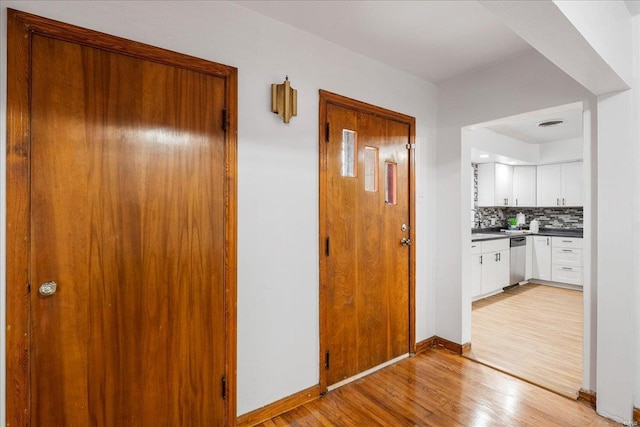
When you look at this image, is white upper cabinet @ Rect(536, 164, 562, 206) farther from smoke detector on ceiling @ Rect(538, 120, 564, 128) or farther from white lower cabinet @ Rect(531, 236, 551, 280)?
smoke detector on ceiling @ Rect(538, 120, 564, 128)

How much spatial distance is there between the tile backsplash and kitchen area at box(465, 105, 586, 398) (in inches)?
0.6

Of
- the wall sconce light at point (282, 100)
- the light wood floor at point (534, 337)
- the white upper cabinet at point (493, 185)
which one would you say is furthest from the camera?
the white upper cabinet at point (493, 185)

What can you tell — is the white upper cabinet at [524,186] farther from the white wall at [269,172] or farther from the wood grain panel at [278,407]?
the wood grain panel at [278,407]

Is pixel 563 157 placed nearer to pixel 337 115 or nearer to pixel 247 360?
pixel 337 115

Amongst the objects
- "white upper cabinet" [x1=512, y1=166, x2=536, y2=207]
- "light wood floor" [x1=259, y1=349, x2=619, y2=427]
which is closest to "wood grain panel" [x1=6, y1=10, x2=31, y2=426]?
"light wood floor" [x1=259, y1=349, x2=619, y2=427]

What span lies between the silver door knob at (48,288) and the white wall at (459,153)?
9.53ft

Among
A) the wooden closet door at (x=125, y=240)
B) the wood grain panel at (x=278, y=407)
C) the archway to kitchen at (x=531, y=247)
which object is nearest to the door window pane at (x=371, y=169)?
the archway to kitchen at (x=531, y=247)

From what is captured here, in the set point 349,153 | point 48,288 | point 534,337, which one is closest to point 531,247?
point 534,337

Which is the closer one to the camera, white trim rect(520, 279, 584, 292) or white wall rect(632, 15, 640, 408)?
white wall rect(632, 15, 640, 408)

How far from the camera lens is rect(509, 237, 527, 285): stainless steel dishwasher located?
512cm

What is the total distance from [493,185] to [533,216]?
61.2 inches

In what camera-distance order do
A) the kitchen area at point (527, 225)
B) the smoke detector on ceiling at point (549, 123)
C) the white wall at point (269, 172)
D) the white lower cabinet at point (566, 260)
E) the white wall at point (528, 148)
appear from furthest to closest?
the white lower cabinet at point (566, 260), the kitchen area at point (527, 225), the white wall at point (528, 148), the smoke detector on ceiling at point (549, 123), the white wall at point (269, 172)

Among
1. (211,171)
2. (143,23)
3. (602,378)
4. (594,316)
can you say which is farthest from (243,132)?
(602,378)

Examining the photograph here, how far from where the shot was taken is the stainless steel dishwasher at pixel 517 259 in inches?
202
